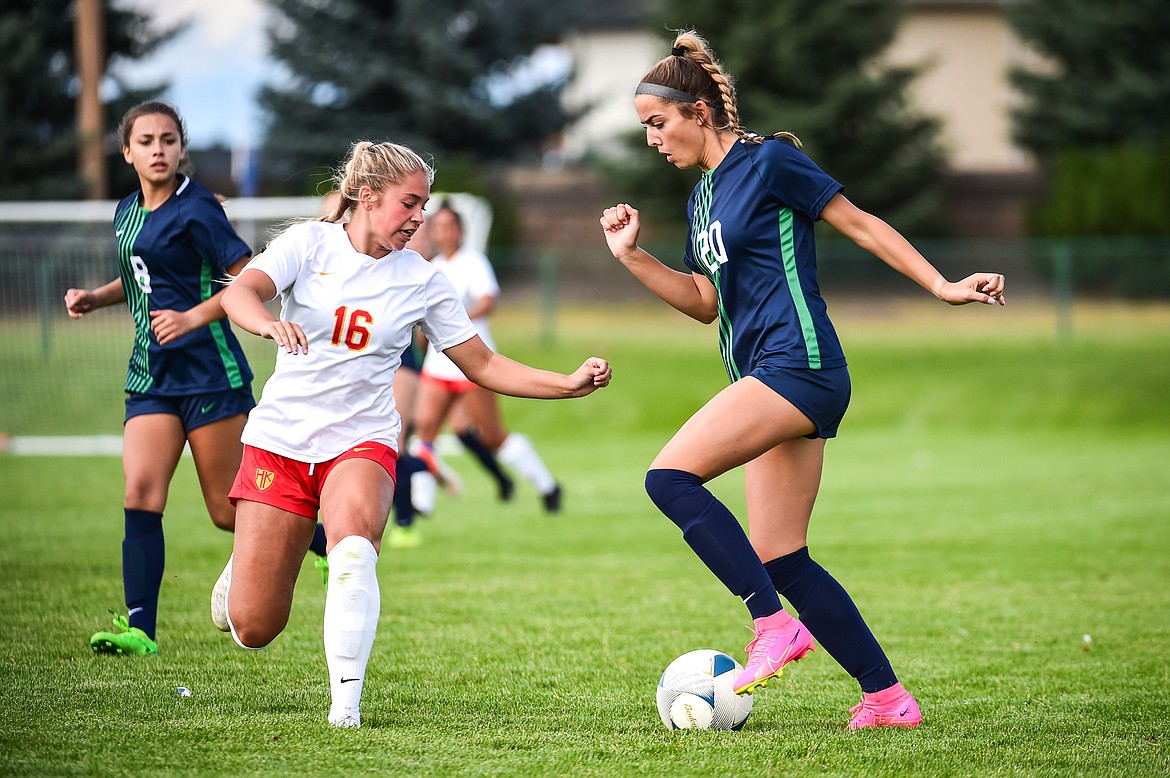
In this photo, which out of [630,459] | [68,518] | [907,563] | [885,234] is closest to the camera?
[885,234]

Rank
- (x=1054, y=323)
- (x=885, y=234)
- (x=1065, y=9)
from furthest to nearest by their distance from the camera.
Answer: (x=1065, y=9), (x=1054, y=323), (x=885, y=234)

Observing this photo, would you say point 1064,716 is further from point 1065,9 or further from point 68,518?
point 1065,9

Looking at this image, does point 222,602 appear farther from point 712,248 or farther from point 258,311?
point 712,248

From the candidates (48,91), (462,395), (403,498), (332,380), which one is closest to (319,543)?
(332,380)

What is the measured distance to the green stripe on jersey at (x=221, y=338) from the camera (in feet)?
19.1

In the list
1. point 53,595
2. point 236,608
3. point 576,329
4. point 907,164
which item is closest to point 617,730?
point 236,608

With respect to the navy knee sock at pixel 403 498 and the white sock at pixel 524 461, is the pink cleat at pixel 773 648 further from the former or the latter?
the white sock at pixel 524 461

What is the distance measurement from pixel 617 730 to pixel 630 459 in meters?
11.4

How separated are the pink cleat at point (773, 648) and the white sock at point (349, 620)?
1252 mm

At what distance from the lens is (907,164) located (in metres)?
26.5

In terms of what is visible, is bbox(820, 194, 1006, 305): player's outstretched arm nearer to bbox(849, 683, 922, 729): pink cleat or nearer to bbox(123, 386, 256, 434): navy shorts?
bbox(849, 683, 922, 729): pink cleat

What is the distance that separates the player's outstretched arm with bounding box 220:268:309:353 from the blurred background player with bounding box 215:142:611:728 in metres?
0.02

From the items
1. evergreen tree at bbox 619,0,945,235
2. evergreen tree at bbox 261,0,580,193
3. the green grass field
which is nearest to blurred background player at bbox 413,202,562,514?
the green grass field

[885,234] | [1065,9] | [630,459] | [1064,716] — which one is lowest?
[630,459]
